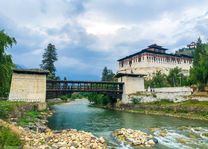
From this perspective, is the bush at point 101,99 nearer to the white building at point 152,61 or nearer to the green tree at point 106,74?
the white building at point 152,61

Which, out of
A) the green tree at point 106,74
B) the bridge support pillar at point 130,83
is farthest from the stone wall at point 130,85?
the green tree at point 106,74

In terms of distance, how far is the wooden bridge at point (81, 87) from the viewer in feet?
237

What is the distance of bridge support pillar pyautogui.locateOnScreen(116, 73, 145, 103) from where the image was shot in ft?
263

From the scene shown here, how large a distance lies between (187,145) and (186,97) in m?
38.0

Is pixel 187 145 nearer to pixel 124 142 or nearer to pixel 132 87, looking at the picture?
pixel 124 142

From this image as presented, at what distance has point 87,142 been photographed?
24906 millimetres

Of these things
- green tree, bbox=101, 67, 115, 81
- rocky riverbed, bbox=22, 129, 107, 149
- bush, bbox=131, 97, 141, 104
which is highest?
green tree, bbox=101, 67, 115, 81

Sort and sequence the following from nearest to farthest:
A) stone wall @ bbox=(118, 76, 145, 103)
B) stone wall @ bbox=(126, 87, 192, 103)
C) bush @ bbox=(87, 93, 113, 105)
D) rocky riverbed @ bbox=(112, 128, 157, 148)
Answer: rocky riverbed @ bbox=(112, 128, 157, 148) → stone wall @ bbox=(126, 87, 192, 103) → stone wall @ bbox=(118, 76, 145, 103) → bush @ bbox=(87, 93, 113, 105)

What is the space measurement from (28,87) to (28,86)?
0.67 feet

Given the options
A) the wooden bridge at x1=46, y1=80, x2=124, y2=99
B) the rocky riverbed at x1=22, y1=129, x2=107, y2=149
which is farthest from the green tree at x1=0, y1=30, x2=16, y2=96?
the wooden bridge at x1=46, y1=80, x2=124, y2=99

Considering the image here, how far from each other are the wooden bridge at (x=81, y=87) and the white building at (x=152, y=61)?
135 ft

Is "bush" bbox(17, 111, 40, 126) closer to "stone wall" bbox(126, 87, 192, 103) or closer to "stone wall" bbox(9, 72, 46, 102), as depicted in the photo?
"stone wall" bbox(9, 72, 46, 102)

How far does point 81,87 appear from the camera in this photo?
76312 mm

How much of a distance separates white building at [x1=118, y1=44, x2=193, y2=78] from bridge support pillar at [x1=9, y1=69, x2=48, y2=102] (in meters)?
63.2
